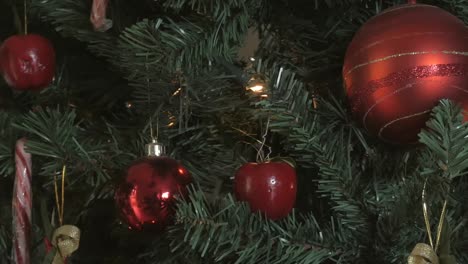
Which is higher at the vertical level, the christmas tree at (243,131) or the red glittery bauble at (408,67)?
the red glittery bauble at (408,67)

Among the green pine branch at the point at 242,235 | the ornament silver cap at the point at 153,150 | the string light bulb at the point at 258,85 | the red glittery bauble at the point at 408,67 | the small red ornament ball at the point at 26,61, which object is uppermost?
the red glittery bauble at the point at 408,67

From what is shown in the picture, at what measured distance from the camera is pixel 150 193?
507 millimetres

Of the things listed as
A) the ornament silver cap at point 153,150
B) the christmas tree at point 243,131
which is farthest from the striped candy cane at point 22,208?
the ornament silver cap at point 153,150

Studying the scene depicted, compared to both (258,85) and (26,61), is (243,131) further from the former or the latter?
(26,61)

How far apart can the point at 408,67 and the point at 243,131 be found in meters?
0.20

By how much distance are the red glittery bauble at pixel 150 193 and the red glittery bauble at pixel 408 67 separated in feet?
0.57

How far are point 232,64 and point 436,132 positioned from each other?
0.73ft

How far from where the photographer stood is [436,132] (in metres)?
0.46

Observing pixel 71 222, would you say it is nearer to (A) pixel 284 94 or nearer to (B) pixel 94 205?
(B) pixel 94 205

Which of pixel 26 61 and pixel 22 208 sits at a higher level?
pixel 26 61

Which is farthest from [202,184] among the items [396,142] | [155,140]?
[396,142]

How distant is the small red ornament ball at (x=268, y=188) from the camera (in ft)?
1.61

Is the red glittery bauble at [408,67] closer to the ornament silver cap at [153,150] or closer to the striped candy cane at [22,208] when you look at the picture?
the ornament silver cap at [153,150]

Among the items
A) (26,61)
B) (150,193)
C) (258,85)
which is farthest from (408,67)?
(26,61)
